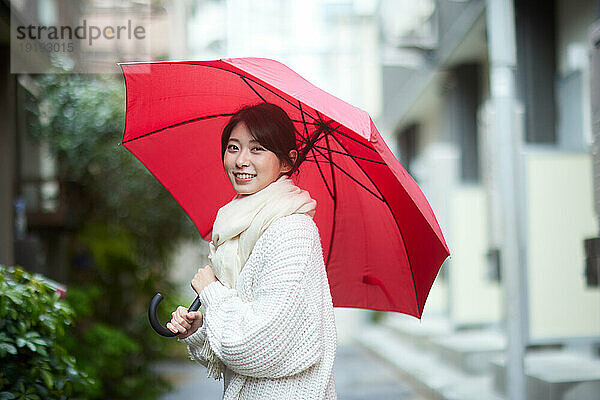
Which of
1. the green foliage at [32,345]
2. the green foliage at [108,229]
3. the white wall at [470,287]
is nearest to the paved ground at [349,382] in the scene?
the green foliage at [108,229]

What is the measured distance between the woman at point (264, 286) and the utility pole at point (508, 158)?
290 centimetres

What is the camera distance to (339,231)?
2.62 metres

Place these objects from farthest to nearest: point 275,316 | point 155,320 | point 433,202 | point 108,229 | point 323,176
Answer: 1. point 433,202
2. point 108,229
3. point 323,176
4. point 155,320
5. point 275,316

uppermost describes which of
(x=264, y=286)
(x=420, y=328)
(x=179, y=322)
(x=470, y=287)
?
(x=264, y=286)

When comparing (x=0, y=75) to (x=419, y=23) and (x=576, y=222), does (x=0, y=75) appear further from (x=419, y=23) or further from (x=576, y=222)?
(x=419, y=23)

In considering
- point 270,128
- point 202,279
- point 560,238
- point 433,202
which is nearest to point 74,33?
point 270,128

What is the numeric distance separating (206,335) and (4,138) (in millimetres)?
3873

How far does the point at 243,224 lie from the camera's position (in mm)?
2025

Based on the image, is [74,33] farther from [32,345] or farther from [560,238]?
[560,238]

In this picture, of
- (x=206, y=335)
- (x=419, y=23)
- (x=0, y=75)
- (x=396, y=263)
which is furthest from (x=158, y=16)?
(x=419, y=23)

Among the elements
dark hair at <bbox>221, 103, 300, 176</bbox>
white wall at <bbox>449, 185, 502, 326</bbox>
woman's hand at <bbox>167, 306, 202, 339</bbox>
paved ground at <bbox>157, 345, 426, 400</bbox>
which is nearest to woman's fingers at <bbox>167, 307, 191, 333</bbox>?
woman's hand at <bbox>167, 306, 202, 339</bbox>

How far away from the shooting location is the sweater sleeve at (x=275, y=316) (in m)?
1.86

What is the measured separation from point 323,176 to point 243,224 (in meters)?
0.60

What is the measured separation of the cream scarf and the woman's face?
4 centimetres
